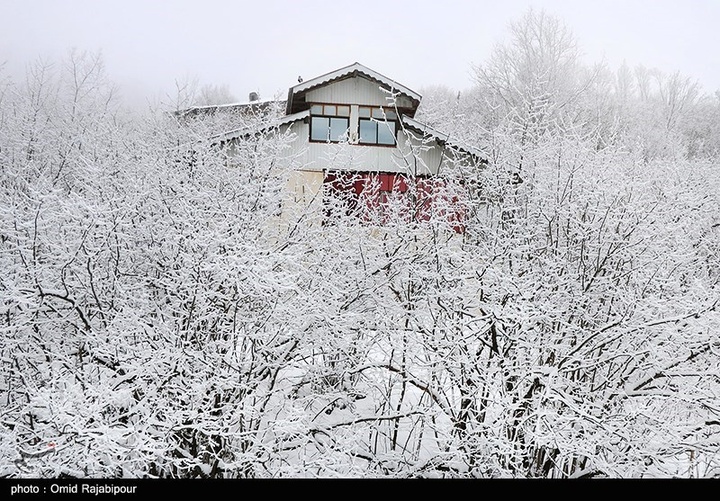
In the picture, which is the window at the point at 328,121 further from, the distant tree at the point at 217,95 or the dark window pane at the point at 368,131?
the distant tree at the point at 217,95

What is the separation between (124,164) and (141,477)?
4.89 m

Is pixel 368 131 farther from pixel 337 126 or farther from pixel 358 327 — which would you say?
pixel 358 327

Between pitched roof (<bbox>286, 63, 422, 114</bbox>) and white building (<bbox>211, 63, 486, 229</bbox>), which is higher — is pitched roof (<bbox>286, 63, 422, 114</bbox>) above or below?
above

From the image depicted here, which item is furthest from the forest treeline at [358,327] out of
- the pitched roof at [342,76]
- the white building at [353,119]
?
the pitched roof at [342,76]

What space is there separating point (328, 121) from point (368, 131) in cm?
127

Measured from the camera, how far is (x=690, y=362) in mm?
5875

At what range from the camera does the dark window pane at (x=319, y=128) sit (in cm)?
1523

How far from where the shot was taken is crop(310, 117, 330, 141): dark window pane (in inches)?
600

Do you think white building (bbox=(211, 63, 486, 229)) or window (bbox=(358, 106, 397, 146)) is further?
window (bbox=(358, 106, 397, 146))

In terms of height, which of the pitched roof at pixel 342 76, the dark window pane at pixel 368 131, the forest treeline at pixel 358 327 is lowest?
the forest treeline at pixel 358 327

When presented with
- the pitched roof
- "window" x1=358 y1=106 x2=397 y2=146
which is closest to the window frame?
"window" x1=358 y1=106 x2=397 y2=146

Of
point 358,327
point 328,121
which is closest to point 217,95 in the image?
point 328,121

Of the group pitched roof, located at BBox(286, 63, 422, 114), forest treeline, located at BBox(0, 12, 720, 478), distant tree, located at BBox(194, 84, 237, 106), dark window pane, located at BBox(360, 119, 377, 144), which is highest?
distant tree, located at BBox(194, 84, 237, 106)

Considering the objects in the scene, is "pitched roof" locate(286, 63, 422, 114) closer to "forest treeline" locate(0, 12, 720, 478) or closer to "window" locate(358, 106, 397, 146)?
"window" locate(358, 106, 397, 146)
